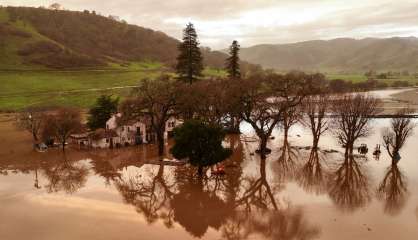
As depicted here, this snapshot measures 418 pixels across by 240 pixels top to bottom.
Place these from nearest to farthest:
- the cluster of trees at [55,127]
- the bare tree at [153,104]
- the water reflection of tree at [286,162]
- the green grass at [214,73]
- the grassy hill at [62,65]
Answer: the water reflection of tree at [286,162], the bare tree at [153,104], the cluster of trees at [55,127], the grassy hill at [62,65], the green grass at [214,73]

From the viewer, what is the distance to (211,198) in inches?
1296

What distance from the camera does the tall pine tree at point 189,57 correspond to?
66938 mm

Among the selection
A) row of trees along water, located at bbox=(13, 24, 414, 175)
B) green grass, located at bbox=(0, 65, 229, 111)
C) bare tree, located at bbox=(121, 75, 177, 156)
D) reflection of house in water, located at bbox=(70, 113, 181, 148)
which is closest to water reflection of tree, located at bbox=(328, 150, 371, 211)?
row of trees along water, located at bbox=(13, 24, 414, 175)

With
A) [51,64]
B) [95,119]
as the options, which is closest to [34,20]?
[51,64]

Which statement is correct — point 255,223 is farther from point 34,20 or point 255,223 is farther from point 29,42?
point 34,20

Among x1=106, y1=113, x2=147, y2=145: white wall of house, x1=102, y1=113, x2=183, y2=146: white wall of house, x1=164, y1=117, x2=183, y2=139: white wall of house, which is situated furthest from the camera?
x1=164, y1=117, x2=183, y2=139: white wall of house

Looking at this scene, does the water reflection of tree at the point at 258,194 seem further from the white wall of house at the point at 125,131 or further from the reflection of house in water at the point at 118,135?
the white wall of house at the point at 125,131

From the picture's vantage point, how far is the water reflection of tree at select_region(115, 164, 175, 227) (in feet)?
97.8

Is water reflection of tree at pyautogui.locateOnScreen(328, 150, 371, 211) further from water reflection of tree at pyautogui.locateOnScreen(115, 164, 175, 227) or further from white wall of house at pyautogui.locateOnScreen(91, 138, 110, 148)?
white wall of house at pyautogui.locateOnScreen(91, 138, 110, 148)

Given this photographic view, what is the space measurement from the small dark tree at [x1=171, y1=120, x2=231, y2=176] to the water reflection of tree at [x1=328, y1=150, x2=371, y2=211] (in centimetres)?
1063

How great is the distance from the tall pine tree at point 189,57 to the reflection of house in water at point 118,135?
1339 cm

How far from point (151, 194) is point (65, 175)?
1166 centimetres

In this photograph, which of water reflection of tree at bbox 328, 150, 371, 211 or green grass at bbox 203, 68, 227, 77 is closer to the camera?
water reflection of tree at bbox 328, 150, 371, 211

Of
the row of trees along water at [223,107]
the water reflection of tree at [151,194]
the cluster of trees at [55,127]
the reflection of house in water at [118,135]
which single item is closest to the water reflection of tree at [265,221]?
the water reflection of tree at [151,194]
